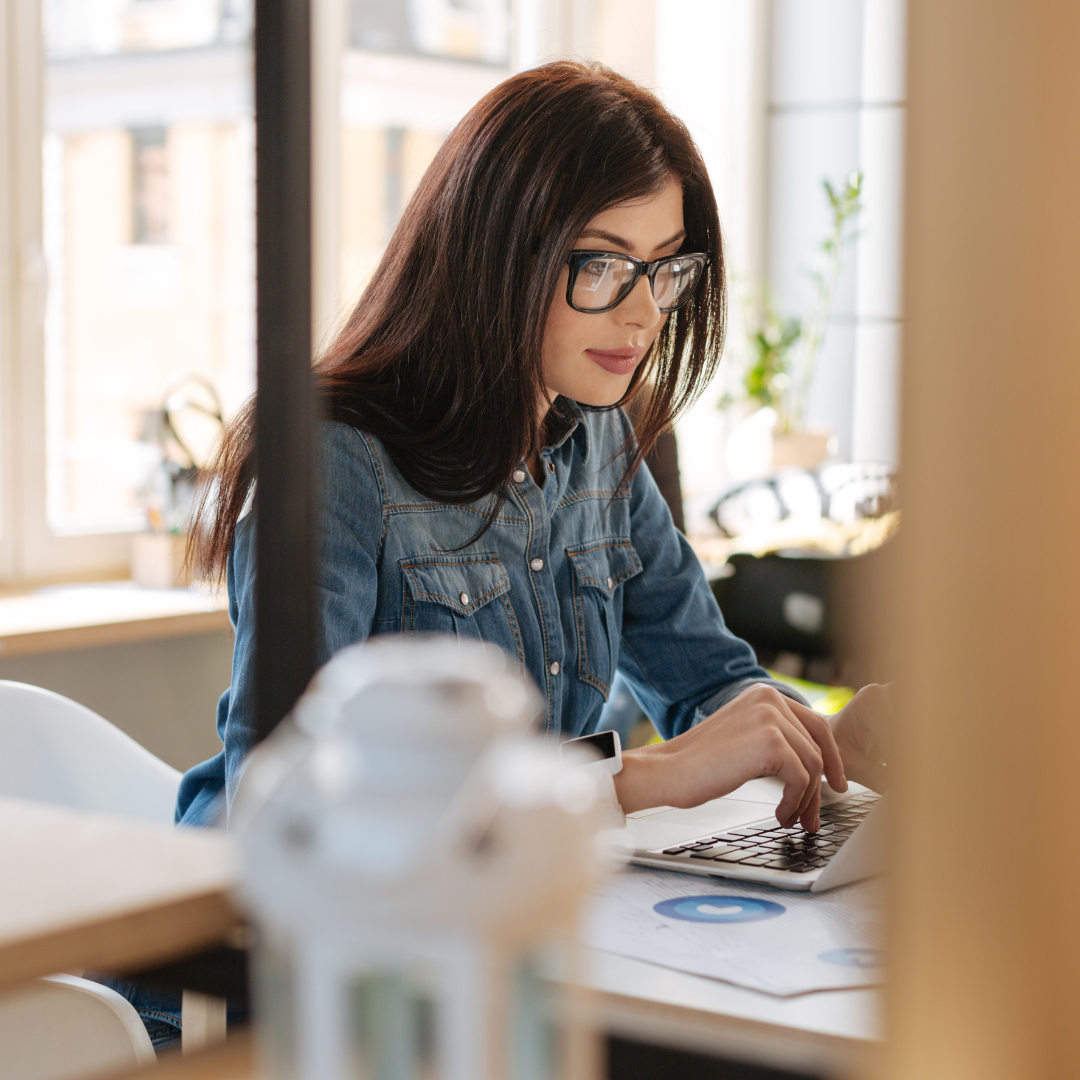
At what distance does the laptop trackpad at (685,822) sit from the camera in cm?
117

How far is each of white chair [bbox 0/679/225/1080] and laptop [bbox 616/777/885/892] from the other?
473 millimetres

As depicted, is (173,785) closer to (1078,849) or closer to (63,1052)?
(63,1052)

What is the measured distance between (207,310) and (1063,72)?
3138mm

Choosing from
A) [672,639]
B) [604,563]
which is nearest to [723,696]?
[672,639]

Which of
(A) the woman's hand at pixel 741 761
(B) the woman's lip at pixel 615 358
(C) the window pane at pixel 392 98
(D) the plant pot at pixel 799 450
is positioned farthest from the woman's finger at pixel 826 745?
(D) the plant pot at pixel 799 450

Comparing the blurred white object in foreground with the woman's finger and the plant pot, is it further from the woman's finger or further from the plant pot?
the plant pot

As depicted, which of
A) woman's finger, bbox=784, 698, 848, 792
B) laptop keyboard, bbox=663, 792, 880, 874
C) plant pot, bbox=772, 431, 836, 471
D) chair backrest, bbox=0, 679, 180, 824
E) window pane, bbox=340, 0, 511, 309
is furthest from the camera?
plant pot, bbox=772, 431, 836, 471

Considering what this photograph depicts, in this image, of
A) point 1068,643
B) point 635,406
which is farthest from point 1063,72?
point 635,406

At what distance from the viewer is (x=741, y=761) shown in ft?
4.11

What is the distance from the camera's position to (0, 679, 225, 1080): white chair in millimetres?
1219

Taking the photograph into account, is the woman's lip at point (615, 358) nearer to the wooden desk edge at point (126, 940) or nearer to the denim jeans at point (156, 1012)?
the denim jeans at point (156, 1012)

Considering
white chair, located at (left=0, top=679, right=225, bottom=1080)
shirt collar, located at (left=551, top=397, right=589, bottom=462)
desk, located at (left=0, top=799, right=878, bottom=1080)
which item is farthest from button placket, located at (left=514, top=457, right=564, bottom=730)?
desk, located at (left=0, top=799, right=878, bottom=1080)

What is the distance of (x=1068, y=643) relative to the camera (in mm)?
431

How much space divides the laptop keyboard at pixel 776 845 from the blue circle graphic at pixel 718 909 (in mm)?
69
